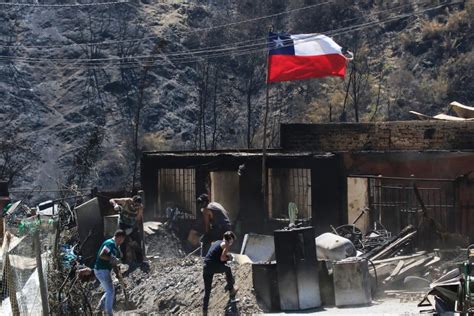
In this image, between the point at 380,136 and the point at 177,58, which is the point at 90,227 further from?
the point at 177,58

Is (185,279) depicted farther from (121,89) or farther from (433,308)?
(121,89)

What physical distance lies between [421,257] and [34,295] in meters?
9.09

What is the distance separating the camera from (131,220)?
68.6ft

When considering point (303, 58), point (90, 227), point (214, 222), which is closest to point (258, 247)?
point (214, 222)

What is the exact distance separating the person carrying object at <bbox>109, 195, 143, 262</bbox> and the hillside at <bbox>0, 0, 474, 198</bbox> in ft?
85.8

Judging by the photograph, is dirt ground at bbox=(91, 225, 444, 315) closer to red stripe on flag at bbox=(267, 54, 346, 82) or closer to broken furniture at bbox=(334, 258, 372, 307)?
broken furniture at bbox=(334, 258, 372, 307)

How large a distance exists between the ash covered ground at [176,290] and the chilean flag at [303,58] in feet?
23.3

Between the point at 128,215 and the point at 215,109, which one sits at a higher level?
the point at 215,109

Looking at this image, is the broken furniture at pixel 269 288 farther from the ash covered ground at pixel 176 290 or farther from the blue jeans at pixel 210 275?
the blue jeans at pixel 210 275

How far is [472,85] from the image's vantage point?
4988cm

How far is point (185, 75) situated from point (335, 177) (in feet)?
115

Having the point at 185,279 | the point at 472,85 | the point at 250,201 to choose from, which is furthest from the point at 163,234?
the point at 472,85

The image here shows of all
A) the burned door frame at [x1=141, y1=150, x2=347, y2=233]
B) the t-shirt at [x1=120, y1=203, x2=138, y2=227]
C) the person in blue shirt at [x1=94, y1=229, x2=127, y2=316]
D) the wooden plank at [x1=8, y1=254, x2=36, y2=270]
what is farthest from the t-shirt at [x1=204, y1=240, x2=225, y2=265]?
the burned door frame at [x1=141, y1=150, x2=347, y2=233]

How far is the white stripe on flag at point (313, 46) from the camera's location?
2606 centimetres
